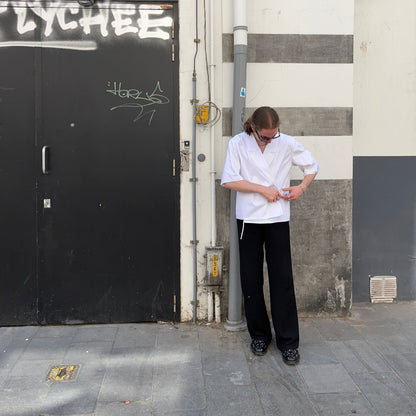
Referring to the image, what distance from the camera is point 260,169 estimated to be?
3592 millimetres

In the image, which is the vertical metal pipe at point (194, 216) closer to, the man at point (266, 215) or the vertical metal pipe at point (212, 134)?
the vertical metal pipe at point (212, 134)

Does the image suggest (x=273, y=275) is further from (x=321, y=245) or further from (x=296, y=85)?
(x=296, y=85)

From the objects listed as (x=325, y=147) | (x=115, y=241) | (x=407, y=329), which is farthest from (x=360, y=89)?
(x=115, y=241)

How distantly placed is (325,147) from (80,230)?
7.88ft

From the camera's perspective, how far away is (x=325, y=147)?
173 inches

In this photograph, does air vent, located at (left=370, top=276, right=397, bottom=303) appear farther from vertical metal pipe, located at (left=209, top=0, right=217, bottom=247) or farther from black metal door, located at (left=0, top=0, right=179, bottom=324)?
black metal door, located at (left=0, top=0, right=179, bottom=324)

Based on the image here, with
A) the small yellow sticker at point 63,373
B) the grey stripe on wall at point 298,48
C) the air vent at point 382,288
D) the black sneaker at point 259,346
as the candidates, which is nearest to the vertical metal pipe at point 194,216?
the grey stripe on wall at point 298,48

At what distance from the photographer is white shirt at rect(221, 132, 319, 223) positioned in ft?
11.8

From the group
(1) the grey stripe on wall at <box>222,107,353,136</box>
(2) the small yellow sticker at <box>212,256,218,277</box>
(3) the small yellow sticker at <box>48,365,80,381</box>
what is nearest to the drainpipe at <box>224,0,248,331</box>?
(2) the small yellow sticker at <box>212,256,218,277</box>

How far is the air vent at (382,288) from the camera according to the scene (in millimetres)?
4949

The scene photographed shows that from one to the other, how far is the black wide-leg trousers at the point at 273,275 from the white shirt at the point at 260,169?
0.36 ft

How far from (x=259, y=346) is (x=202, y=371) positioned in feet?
1.78

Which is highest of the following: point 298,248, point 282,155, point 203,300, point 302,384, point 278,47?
point 278,47

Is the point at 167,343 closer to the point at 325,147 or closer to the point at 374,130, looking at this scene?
the point at 325,147
